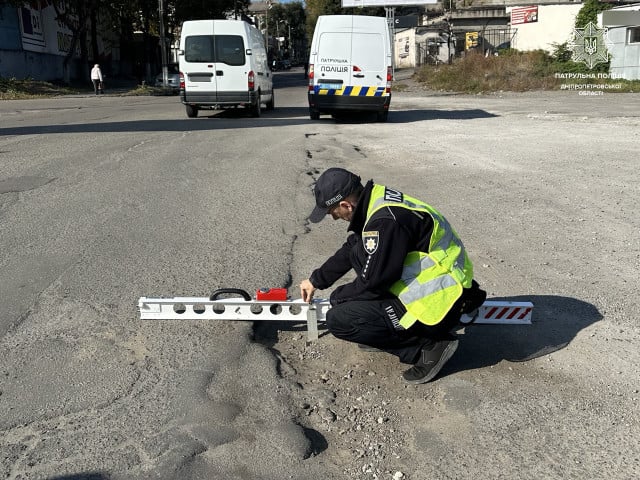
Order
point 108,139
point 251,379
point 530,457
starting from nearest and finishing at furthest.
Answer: point 530,457 < point 251,379 < point 108,139

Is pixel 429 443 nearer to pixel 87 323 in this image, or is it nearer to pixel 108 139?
pixel 87 323

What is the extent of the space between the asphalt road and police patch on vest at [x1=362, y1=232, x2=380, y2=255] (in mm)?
816

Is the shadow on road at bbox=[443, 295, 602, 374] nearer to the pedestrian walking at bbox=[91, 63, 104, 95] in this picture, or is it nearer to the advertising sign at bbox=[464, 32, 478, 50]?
the pedestrian walking at bbox=[91, 63, 104, 95]

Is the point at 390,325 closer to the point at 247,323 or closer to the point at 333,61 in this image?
the point at 247,323

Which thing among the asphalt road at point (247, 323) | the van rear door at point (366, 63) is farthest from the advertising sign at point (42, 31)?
Result: the asphalt road at point (247, 323)

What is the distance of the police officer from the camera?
11.0 feet

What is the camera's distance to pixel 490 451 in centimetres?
304

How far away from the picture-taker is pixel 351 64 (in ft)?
56.2

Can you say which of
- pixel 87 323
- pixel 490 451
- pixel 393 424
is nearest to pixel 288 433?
pixel 393 424

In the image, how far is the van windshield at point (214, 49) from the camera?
1770 centimetres

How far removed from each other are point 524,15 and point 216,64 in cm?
2990

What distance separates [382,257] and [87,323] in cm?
217

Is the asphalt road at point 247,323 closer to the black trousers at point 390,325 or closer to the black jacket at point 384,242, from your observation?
the black trousers at point 390,325

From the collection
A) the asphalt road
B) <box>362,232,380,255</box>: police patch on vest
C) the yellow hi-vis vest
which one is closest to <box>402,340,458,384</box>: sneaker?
the asphalt road
